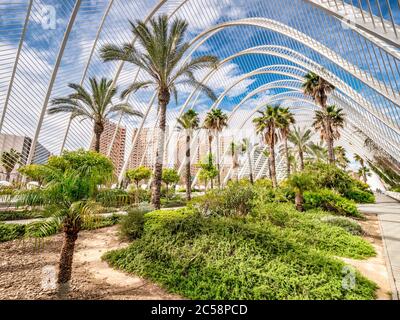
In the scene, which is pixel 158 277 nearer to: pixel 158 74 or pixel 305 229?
pixel 305 229

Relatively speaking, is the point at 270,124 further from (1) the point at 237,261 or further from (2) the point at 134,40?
(1) the point at 237,261

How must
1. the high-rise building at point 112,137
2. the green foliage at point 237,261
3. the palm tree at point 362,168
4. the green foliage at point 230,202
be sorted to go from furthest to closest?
the palm tree at point 362,168 → the high-rise building at point 112,137 → the green foliage at point 230,202 → the green foliage at point 237,261

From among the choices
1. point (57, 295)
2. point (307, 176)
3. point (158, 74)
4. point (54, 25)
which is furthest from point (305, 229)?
point (54, 25)

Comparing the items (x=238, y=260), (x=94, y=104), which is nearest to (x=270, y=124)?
(x=94, y=104)

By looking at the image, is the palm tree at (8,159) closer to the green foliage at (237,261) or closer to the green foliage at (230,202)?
the green foliage at (237,261)

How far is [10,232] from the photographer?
9.59 metres

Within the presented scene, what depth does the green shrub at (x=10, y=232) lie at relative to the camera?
9359mm

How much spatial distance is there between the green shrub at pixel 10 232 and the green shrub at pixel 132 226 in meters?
4.20

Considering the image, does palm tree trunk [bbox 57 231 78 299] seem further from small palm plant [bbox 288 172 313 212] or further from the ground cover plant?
small palm plant [bbox 288 172 313 212]

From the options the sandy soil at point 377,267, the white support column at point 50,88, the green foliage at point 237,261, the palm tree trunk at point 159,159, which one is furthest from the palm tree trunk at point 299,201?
the white support column at point 50,88

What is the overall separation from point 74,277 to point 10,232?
5760 millimetres

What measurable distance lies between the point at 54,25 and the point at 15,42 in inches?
109

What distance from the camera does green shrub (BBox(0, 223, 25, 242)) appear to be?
9.36 meters

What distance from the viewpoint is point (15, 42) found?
1515cm
